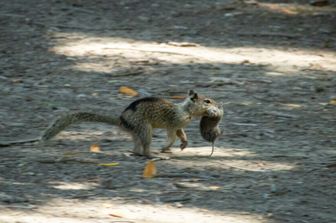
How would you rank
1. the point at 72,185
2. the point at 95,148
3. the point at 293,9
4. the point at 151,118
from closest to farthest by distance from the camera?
the point at 72,185 → the point at 151,118 → the point at 95,148 → the point at 293,9

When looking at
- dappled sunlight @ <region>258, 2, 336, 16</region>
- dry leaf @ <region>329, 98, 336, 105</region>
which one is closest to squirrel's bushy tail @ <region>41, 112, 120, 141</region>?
dry leaf @ <region>329, 98, 336, 105</region>

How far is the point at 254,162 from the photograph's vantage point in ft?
24.3

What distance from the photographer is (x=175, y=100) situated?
9469 millimetres

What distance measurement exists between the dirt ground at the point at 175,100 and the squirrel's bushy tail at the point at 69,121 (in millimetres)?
176

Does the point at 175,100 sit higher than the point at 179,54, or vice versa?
the point at 179,54

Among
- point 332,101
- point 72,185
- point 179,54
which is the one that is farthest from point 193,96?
point 179,54

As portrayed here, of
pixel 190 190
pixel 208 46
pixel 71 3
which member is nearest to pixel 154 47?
pixel 208 46

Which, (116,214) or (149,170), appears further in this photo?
(149,170)

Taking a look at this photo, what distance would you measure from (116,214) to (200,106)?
1.63 metres

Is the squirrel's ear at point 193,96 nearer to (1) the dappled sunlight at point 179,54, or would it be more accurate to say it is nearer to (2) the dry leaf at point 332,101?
(2) the dry leaf at point 332,101

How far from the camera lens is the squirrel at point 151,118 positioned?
730 cm

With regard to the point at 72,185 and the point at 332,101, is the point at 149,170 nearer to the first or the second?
the point at 72,185

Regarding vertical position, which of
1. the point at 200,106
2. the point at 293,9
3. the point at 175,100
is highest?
the point at 293,9

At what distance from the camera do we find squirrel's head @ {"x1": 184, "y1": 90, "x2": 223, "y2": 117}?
744cm
